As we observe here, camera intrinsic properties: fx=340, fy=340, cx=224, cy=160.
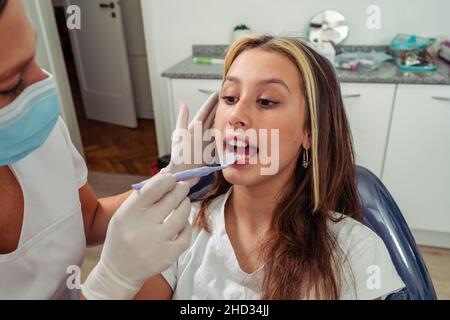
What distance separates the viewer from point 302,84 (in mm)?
849

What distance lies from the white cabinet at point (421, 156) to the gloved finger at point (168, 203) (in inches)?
57.7

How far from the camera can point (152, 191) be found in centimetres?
55

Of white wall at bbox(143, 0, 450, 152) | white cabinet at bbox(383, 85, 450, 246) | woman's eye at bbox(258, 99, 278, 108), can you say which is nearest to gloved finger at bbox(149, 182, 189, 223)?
woman's eye at bbox(258, 99, 278, 108)

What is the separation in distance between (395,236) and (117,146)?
1.83 meters

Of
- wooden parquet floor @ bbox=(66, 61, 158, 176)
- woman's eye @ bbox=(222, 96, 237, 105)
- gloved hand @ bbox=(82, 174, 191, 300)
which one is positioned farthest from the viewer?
wooden parquet floor @ bbox=(66, 61, 158, 176)

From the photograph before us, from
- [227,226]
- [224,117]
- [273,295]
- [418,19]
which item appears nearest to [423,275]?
[273,295]

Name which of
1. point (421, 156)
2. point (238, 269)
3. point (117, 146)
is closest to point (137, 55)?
point (117, 146)

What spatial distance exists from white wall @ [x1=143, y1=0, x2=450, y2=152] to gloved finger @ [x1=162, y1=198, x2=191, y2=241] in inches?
72.5

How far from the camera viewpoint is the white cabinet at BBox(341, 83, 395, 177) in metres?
1.68

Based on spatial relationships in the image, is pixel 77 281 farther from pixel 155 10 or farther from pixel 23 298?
pixel 155 10

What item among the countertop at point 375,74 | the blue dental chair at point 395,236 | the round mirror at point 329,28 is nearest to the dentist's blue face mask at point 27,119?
the blue dental chair at point 395,236

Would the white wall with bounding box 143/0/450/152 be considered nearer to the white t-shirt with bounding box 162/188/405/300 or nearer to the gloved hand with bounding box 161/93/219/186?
the gloved hand with bounding box 161/93/219/186

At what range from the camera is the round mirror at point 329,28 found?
6.59ft

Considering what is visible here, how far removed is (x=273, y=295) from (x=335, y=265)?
167 mm
